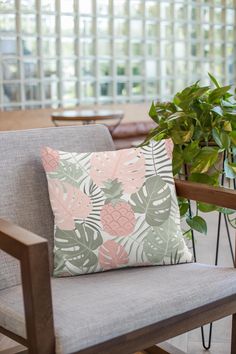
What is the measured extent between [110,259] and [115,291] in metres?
0.17

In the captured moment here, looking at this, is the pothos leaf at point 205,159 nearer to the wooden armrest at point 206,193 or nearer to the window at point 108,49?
the wooden armrest at point 206,193

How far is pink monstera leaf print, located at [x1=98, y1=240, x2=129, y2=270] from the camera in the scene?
1665 mm

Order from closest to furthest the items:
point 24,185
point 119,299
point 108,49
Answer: point 119,299
point 24,185
point 108,49

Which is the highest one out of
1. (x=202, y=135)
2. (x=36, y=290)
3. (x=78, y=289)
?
(x=202, y=135)

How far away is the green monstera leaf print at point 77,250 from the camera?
1.66 metres

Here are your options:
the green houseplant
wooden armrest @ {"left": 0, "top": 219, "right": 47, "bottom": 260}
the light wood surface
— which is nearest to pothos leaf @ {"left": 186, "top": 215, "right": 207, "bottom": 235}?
the green houseplant

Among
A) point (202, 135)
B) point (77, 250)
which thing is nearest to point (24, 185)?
point (77, 250)

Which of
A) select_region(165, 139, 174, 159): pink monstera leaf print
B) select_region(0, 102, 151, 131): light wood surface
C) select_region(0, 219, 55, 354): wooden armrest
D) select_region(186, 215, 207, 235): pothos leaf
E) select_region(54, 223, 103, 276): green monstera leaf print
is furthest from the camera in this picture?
select_region(0, 102, 151, 131): light wood surface

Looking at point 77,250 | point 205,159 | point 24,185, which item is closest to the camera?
point 77,250

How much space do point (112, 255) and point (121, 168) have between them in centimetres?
28

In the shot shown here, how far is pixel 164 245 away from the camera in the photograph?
67.6 inches

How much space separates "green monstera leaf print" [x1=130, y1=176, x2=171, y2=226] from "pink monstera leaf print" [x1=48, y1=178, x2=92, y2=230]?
15cm

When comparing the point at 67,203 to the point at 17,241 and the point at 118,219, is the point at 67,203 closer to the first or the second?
the point at 118,219

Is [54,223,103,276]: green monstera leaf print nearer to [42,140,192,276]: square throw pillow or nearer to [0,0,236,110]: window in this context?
[42,140,192,276]: square throw pillow
